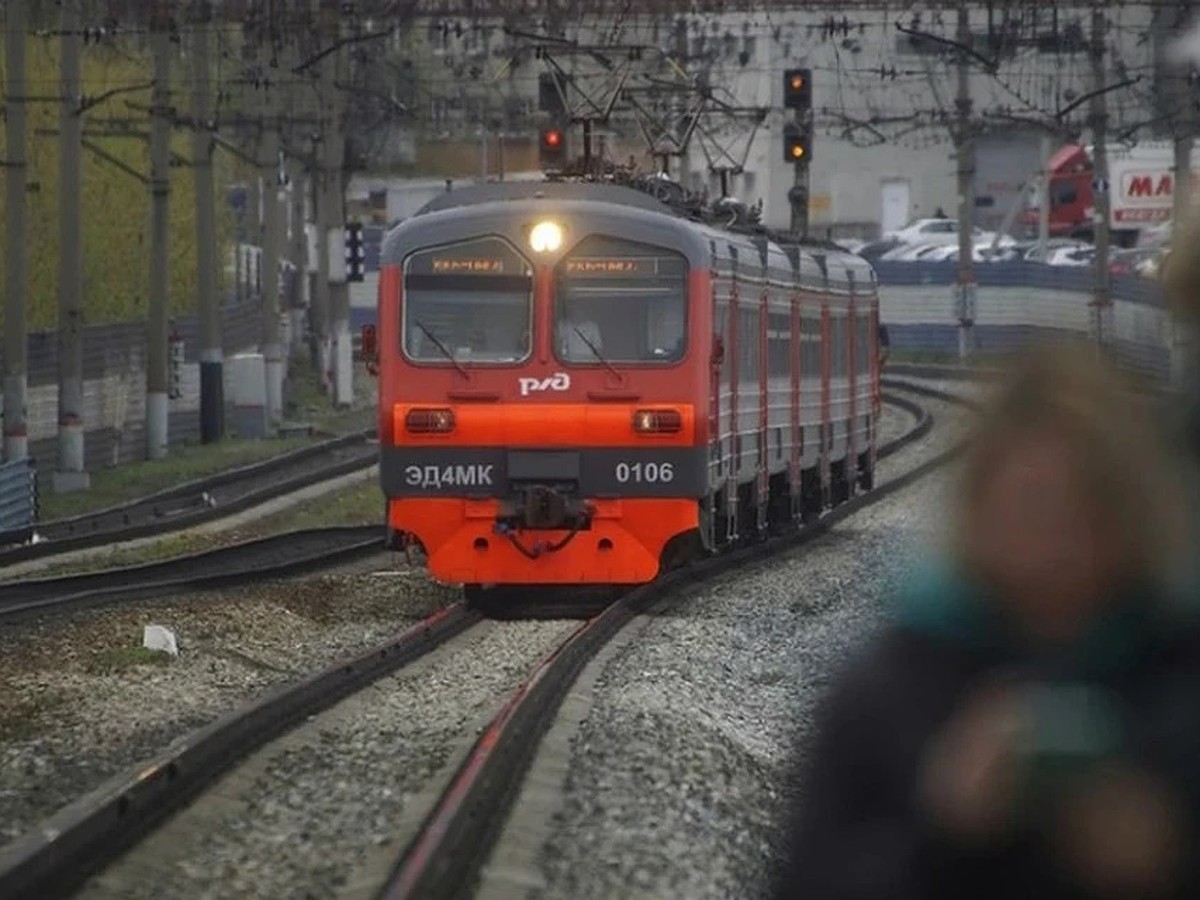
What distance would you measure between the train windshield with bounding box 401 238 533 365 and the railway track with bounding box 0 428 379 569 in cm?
743

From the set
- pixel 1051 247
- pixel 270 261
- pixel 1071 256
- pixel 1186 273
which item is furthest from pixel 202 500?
pixel 1051 247

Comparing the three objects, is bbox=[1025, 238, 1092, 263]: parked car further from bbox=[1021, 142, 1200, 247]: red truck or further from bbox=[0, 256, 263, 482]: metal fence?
bbox=[0, 256, 263, 482]: metal fence

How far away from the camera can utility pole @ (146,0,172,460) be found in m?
35.7

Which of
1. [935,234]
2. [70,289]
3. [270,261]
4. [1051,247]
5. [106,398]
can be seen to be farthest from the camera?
[935,234]

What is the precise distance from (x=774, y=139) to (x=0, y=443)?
36585 mm

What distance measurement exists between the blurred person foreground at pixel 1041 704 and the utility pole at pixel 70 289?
3046 centimetres

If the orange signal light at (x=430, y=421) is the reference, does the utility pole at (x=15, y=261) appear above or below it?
above

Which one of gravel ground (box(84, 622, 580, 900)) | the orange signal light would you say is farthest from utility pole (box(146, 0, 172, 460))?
gravel ground (box(84, 622, 580, 900))

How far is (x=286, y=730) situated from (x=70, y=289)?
22.5m

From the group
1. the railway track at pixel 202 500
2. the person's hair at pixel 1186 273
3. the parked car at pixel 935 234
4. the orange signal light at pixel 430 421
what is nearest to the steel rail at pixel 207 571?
the railway track at pixel 202 500

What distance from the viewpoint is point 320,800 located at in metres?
9.61

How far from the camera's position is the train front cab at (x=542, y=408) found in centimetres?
1733

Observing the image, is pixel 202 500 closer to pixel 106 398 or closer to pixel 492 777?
pixel 106 398

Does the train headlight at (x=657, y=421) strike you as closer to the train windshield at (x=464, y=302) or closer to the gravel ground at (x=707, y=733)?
the train windshield at (x=464, y=302)
